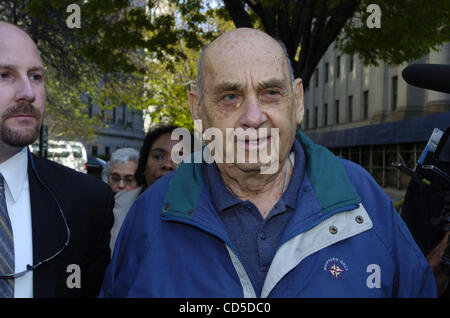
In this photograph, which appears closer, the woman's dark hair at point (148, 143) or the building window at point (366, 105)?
the woman's dark hair at point (148, 143)

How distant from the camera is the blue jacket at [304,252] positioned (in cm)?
196

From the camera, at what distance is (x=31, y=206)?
2221 millimetres

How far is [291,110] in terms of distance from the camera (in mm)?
2256

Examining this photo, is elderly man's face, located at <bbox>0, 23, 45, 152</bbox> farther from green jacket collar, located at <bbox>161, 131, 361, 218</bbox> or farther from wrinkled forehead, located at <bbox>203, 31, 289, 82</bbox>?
wrinkled forehead, located at <bbox>203, 31, 289, 82</bbox>

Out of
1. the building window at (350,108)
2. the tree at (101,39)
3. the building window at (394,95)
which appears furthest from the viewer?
the building window at (350,108)

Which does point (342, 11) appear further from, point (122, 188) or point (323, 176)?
point (323, 176)

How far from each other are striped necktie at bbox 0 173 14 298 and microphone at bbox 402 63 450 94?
2.10 m

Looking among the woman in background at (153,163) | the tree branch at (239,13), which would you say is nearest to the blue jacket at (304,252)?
the woman in background at (153,163)

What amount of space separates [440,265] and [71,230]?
1815 mm

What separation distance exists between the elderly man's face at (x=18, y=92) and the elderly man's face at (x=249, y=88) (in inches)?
30.8

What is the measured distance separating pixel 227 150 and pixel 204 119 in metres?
0.21

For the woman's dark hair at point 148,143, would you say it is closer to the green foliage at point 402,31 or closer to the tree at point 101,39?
the tree at point 101,39

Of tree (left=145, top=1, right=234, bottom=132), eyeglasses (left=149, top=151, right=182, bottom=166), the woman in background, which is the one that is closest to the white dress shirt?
the woman in background

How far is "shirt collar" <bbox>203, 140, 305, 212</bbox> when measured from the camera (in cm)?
221
